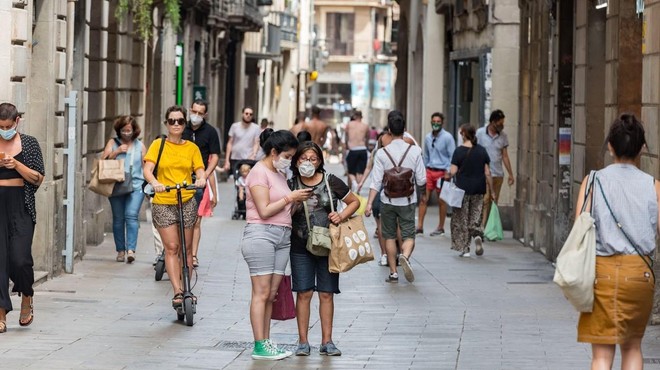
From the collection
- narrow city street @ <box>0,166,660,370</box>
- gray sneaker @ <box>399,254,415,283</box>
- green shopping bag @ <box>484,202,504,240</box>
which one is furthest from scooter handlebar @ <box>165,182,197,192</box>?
green shopping bag @ <box>484,202,504,240</box>

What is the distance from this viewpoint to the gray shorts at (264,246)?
11.5 metres

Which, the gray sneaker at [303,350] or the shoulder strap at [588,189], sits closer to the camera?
the shoulder strap at [588,189]

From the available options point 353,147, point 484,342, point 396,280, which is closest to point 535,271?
point 396,280

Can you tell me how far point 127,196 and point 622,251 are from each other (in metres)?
10.9

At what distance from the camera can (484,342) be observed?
41.3ft

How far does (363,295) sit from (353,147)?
50.3 ft

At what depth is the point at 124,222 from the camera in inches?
741

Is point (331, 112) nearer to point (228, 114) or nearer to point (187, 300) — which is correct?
point (228, 114)

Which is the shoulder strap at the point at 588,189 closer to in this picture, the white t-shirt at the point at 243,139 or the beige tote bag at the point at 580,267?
the beige tote bag at the point at 580,267

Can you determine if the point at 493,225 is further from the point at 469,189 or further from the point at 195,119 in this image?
the point at 195,119

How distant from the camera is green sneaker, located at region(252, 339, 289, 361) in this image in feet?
37.7

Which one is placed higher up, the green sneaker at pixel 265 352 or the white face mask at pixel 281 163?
the white face mask at pixel 281 163

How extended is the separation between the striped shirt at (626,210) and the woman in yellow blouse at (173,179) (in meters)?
5.46

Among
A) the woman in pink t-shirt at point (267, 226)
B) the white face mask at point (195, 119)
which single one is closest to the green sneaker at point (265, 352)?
the woman in pink t-shirt at point (267, 226)
